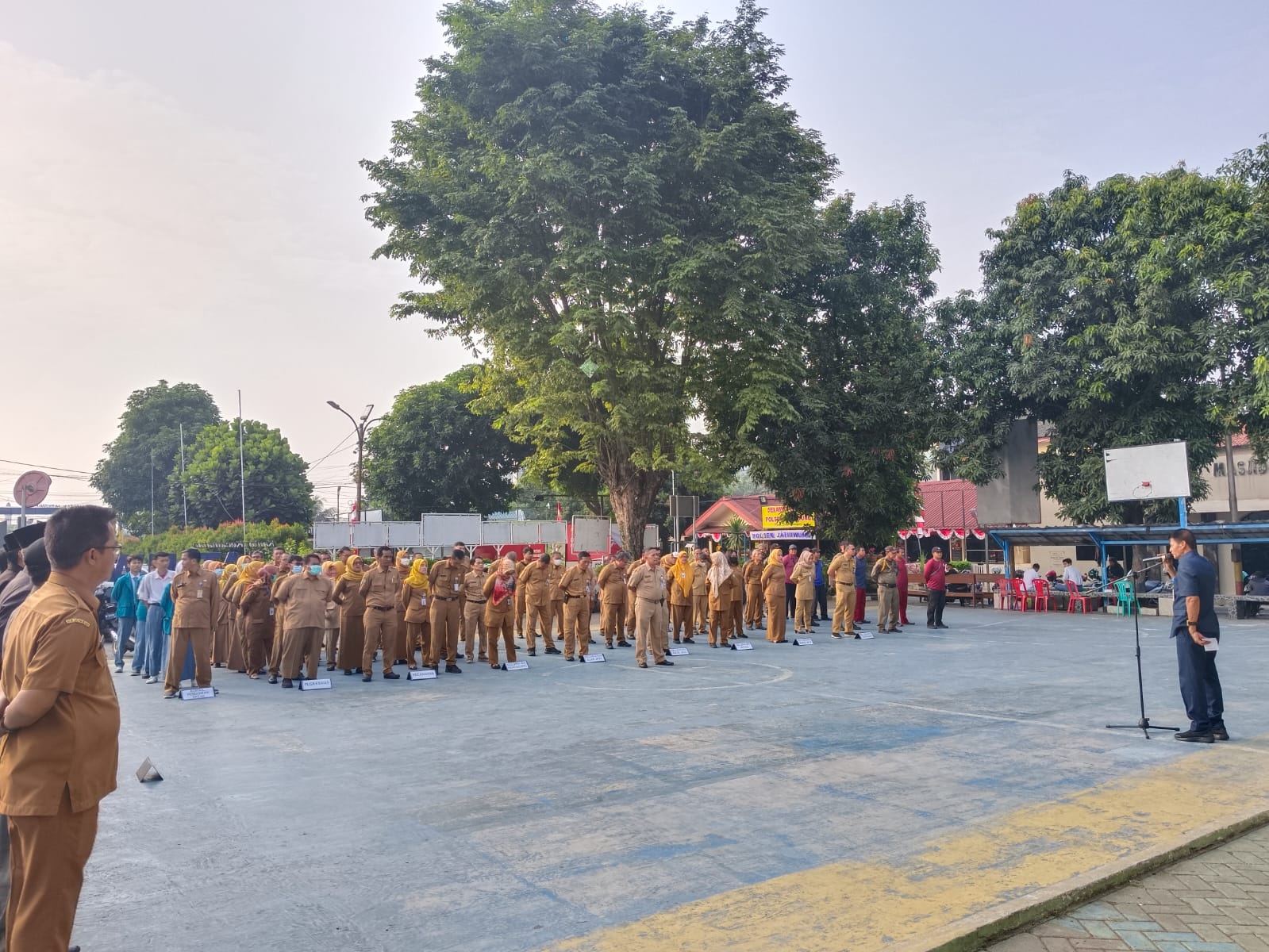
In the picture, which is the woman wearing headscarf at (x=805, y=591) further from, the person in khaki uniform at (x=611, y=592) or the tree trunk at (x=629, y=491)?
the tree trunk at (x=629, y=491)

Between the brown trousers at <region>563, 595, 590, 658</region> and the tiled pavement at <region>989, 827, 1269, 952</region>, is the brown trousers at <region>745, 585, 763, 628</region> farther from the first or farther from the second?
the tiled pavement at <region>989, 827, 1269, 952</region>

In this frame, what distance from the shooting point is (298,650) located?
1331 cm

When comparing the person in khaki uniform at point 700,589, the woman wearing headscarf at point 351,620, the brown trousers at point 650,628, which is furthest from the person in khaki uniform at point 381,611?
the person in khaki uniform at point 700,589

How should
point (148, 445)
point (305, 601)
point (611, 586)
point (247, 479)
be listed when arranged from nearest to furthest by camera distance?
point (305, 601) → point (611, 586) → point (247, 479) → point (148, 445)

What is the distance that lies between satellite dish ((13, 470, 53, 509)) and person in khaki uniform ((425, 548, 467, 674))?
545 centimetres

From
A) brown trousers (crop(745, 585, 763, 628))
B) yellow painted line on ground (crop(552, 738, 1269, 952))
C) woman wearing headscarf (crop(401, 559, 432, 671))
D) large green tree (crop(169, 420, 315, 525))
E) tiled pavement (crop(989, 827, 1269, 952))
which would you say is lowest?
tiled pavement (crop(989, 827, 1269, 952))

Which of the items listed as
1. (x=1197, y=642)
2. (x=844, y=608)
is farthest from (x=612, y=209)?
(x=1197, y=642)

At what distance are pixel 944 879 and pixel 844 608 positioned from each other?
15268 millimetres

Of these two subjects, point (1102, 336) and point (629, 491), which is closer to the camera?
point (1102, 336)

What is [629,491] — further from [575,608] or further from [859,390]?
[575,608]

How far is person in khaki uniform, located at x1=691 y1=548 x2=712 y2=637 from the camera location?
757 inches

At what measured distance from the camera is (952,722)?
378 inches

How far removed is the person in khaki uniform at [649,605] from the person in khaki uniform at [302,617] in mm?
4752

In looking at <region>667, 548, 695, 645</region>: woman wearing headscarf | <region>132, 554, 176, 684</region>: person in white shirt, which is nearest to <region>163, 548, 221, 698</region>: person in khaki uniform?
<region>132, 554, 176, 684</region>: person in white shirt
